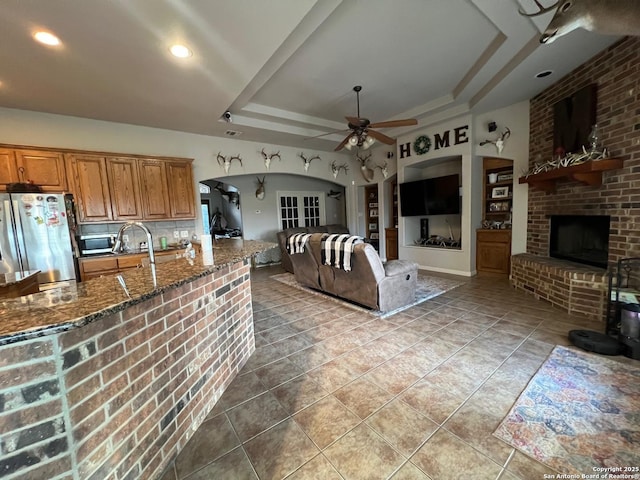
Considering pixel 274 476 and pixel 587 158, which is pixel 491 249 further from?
pixel 274 476

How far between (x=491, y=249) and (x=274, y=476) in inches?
204

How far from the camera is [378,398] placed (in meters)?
1.87

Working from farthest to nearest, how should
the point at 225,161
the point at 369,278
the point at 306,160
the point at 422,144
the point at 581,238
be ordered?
the point at 306,160
the point at 422,144
the point at 225,161
the point at 581,238
the point at 369,278

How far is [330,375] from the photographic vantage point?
215 centimetres

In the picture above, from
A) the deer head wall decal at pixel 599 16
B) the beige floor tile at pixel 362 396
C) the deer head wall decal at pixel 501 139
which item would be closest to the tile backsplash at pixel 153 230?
the beige floor tile at pixel 362 396

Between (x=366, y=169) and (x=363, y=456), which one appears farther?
(x=366, y=169)

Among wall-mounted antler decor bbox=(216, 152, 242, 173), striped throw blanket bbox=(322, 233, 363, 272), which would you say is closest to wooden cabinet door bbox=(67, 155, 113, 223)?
wall-mounted antler decor bbox=(216, 152, 242, 173)

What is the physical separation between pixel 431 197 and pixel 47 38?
18.7ft

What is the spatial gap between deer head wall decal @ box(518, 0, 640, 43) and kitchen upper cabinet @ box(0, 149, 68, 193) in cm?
521

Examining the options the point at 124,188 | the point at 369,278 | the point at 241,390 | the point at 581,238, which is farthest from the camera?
the point at 124,188

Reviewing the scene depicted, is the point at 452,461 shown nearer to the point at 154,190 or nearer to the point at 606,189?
the point at 606,189

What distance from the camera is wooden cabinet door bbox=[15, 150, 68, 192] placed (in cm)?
331

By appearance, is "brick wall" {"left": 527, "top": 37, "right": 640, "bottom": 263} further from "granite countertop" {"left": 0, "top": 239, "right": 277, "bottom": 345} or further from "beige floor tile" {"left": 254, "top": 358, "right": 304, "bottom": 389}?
"granite countertop" {"left": 0, "top": 239, "right": 277, "bottom": 345}

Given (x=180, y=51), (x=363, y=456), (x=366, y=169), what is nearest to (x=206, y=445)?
(x=363, y=456)
